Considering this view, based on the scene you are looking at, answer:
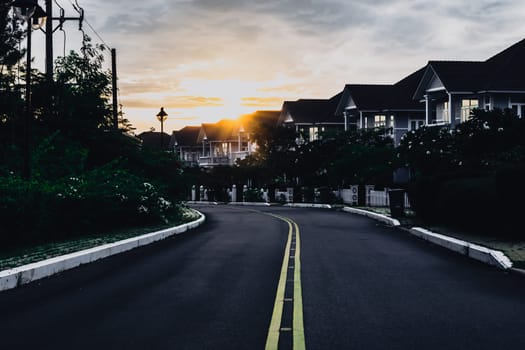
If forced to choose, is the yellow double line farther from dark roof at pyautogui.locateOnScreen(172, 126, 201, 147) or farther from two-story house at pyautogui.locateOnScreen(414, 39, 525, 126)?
dark roof at pyautogui.locateOnScreen(172, 126, 201, 147)

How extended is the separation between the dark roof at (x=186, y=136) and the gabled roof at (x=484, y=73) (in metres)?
67.3

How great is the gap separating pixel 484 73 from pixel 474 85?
2.37 meters

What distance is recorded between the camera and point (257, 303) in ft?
30.6

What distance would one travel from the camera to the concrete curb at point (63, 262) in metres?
11.1

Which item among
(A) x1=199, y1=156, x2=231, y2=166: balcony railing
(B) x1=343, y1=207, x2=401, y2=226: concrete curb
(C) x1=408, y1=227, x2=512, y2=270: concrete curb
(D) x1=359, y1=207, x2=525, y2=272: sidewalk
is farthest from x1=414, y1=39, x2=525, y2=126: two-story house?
(A) x1=199, y1=156, x2=231, y2=166: balcony railing

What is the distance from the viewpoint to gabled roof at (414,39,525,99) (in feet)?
149

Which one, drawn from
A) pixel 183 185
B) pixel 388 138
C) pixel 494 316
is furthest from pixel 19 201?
pixel 388 138

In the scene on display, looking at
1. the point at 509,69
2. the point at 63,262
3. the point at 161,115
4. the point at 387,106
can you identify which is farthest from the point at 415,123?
the point at 63,262

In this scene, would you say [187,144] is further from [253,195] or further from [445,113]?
[445,113]

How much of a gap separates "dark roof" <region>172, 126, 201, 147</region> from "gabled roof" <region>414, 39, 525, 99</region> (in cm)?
6734

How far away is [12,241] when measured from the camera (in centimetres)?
1543

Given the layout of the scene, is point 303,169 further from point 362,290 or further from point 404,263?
point 362,290

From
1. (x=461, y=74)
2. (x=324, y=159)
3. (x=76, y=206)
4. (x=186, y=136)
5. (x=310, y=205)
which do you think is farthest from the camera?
(x=186, y=136)

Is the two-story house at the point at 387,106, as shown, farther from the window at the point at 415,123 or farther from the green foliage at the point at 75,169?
the green foliage at the point at 75,169
